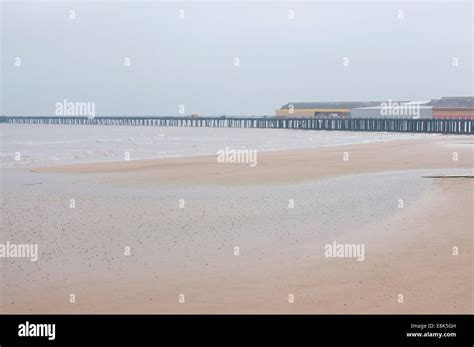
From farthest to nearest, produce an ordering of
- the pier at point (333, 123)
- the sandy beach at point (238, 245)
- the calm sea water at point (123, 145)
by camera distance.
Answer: the pier at point (333, 123) < the calm sea water at point (123, 145) < the sandy beach at point (238, 245)

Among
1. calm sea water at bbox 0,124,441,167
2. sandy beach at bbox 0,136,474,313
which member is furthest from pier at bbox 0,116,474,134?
sandy beach at bbox 0,136,474,313

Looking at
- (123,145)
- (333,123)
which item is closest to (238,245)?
(123,145)

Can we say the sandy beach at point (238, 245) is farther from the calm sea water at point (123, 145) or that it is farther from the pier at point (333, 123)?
the pier at point (333, 123)

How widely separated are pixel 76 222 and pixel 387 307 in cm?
574

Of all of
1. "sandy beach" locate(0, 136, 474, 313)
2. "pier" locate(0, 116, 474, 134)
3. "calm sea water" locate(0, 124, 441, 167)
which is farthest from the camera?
"pier" locate(0, 116, 474, 134)

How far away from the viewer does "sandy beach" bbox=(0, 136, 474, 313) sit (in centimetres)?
583

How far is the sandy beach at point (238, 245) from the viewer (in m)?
5.83

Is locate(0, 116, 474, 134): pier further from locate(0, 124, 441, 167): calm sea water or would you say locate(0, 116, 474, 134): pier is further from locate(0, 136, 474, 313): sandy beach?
locate(0, 136, 474, 313): sandy beach

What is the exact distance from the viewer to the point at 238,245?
26.8ft

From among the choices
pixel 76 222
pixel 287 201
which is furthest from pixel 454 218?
pixel 76 222

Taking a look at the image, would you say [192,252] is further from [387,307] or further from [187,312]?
[387,307]

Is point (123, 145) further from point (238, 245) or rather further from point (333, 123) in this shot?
point (333, 123)

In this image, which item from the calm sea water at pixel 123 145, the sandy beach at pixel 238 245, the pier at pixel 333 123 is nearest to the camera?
the sandy beach at pixel 238 245

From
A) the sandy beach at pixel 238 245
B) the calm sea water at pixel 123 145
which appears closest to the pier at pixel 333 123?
the calm sea water at pixel 123 145
